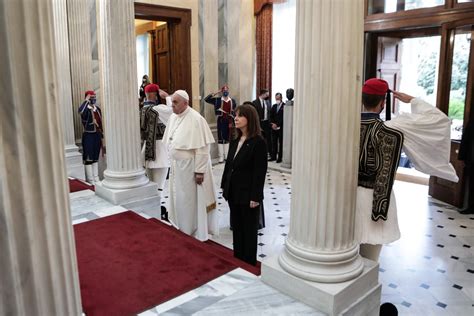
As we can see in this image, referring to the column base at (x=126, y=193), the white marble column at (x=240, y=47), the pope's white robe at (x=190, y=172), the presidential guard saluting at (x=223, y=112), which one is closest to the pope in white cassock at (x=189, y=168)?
the pope's white robe at (x=190, y=172)

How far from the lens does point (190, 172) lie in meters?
4.61

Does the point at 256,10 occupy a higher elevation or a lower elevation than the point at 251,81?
higher

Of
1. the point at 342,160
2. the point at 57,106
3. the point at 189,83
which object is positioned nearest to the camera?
the point at 57,106

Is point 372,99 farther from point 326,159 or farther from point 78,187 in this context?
point 78,187

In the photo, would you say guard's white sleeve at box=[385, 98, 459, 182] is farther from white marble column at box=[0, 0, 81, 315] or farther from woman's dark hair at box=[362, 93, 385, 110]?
white marble column at box=[0, 0, 81, 315]

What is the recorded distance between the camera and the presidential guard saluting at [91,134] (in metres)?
7.32

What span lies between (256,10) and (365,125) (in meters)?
9.55

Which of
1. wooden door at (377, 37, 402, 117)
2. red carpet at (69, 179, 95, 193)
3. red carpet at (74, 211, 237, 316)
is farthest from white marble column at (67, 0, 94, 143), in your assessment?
wooden door at (377, 37, 402, 117)

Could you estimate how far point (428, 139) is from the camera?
10.0 feet

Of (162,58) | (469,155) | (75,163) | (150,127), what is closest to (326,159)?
(150,127)

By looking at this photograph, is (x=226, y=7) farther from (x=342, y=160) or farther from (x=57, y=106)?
(x=57, y=106)

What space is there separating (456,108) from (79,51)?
6.74 meters

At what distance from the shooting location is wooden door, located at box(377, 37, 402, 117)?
27.1 feet

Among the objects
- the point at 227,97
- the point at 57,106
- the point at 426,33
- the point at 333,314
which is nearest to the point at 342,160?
the point at 333,314
